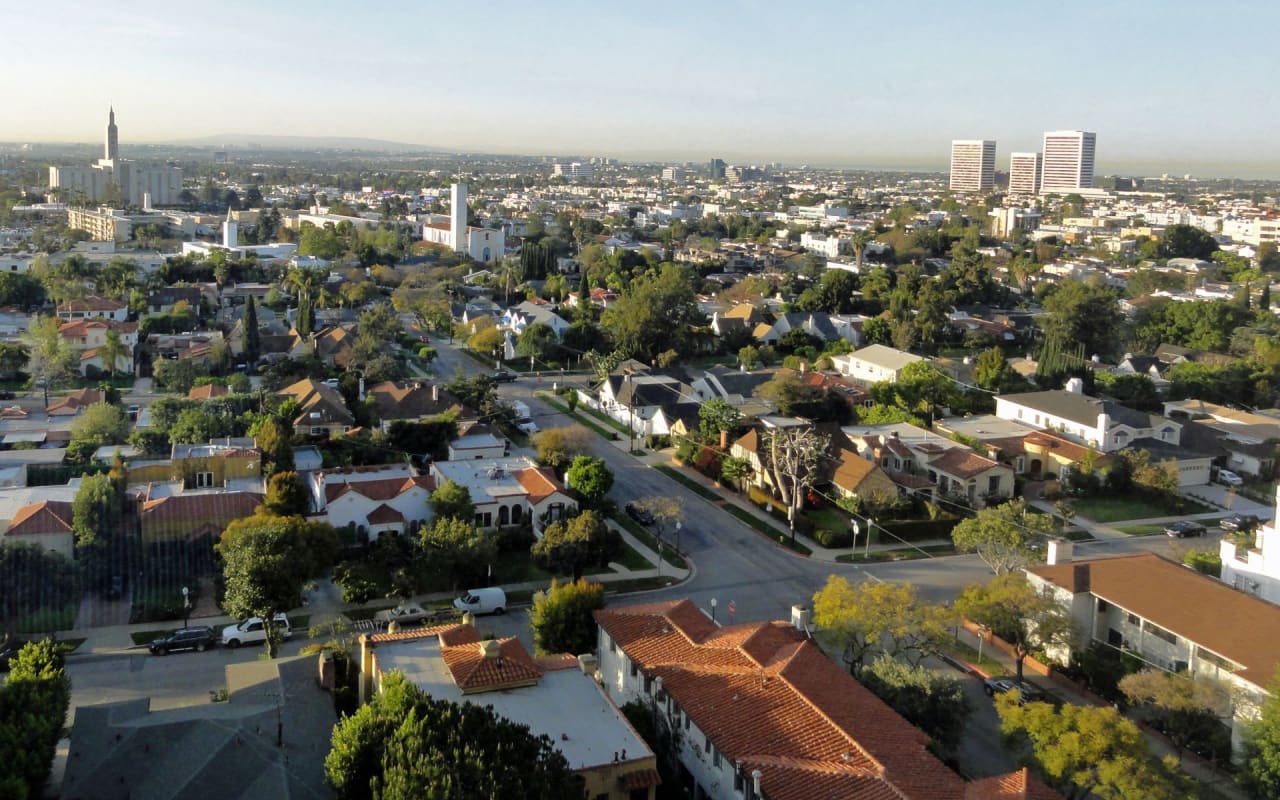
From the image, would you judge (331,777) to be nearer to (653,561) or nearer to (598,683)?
(598,683)

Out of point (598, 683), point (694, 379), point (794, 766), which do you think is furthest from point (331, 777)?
point (694, 379)

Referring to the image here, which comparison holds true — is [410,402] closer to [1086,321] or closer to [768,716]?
[768,716]

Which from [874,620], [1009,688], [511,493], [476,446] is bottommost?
[1009,688]

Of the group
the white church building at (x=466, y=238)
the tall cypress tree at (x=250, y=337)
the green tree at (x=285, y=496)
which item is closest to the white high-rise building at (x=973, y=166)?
the white church building at (x=466, y=238)

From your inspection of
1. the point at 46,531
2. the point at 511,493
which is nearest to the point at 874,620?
the point at 511,493

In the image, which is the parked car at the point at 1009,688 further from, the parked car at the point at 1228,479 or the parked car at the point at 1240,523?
the parked car at the point at 1228,479
